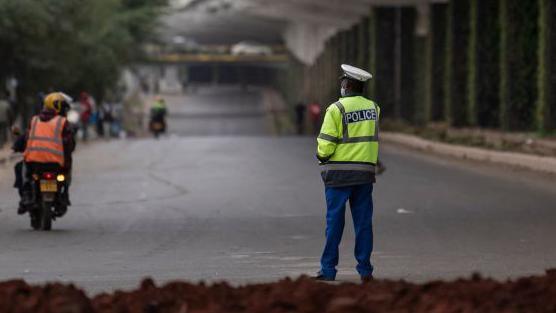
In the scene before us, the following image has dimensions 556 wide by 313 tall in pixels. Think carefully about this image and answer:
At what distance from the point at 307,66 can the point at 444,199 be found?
302 feet

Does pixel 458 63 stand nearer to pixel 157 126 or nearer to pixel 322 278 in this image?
pixel 157 126

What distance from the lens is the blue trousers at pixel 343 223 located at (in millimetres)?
11648

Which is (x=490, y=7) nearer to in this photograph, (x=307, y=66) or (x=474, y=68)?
(x=474, y=68)

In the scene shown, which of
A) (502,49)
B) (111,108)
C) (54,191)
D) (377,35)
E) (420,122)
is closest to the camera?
(54,191)

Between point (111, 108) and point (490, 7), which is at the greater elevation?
point (490, 7)

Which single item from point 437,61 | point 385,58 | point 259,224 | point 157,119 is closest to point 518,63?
point 437,61

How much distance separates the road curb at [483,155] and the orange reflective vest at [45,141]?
1237 centimetres

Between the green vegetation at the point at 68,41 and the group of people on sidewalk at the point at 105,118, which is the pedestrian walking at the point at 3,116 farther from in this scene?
the group of people on sidewalk at the point at 105,118

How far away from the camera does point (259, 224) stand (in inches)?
754

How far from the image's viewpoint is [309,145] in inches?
1841

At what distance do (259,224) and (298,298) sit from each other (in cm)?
1113

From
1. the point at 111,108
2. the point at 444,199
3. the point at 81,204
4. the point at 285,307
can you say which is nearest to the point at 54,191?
the point at 81,204

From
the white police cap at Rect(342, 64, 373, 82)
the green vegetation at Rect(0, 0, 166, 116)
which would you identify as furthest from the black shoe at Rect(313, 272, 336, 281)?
the green vegetation at Rect(0, 0, 166, 116)

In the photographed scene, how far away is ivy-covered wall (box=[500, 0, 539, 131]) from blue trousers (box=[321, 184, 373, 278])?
92.0 ft
